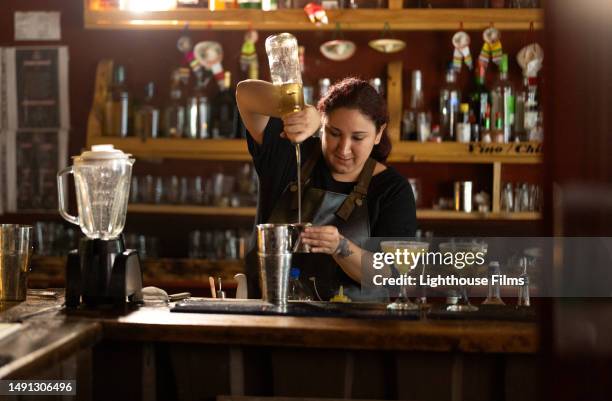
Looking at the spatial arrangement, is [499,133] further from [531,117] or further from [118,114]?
[118,114]

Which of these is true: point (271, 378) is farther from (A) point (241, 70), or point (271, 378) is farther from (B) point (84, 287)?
(A) point (241, 70)

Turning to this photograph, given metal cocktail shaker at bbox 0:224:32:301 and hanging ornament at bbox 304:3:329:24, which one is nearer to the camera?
metal cocktail shaker at bbox 0:224:32:301

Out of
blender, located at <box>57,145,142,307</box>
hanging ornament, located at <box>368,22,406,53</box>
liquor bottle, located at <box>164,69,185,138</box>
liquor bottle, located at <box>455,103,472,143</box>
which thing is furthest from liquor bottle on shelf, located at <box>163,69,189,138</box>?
blender, located at <box>57,145,142,307</box>

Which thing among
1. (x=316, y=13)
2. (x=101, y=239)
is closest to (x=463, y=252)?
(x=101, y=239)

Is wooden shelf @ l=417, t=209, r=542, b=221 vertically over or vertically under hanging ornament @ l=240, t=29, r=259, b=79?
under

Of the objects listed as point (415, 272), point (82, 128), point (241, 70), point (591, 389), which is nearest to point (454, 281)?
point (415, 272)

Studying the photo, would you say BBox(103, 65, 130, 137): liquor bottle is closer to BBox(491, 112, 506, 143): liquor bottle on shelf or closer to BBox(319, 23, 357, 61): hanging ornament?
BBox(319, 23, 357, 61): hanging ornament

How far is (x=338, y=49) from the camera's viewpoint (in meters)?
4.43

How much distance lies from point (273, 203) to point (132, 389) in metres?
0.93

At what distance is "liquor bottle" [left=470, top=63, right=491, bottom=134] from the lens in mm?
4316

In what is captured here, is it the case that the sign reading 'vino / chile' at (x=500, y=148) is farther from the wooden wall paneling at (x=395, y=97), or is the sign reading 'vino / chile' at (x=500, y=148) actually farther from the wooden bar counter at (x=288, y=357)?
the wooden bar counter at (x=288, y=357)

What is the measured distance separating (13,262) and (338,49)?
8.61 ft

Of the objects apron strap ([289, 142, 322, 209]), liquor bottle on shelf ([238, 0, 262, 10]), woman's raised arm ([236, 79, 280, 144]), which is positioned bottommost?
apron strap ([289, 142, 322, 209])

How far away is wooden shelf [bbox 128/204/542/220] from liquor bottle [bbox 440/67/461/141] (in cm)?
41
